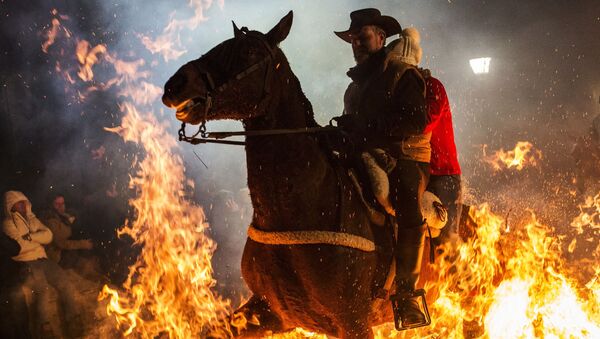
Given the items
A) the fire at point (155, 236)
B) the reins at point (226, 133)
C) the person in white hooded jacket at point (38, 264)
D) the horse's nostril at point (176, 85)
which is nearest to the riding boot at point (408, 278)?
the reins at point (226, 133)

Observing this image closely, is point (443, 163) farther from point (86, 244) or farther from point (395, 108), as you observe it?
point (86, 244)

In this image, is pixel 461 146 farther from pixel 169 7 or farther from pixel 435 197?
pixel 435 197

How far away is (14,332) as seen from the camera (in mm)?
7438

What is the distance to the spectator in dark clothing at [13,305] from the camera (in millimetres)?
7445

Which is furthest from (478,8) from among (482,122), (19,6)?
(19,6)

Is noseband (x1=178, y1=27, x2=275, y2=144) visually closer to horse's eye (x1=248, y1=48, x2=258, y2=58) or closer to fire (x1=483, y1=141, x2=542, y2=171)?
horse's eye (x1=248, y1=48, x2=258, y2=58)

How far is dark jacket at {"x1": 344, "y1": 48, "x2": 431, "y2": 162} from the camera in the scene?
3.93 m

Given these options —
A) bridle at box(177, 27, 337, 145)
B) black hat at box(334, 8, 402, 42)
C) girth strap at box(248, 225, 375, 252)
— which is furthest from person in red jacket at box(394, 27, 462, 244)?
bridle at box(177, 27, 337, 145)

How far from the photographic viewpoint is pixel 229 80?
3.05 metres

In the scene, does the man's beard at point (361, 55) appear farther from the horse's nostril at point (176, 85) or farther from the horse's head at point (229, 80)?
the horse's nostril at point (176, 85)

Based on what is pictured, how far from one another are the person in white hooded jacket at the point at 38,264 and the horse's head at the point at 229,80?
615cm

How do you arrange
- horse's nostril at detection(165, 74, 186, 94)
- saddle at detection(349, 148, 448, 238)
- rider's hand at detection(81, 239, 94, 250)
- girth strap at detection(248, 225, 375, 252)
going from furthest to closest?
rider's hand at detection(81, 239, 94, 250)
saddle at detection(349, 148, 448, 238)
girth strap at detection(248, 225, 375, 252)
horse's nostril at detection(165, 74, 186, 94)

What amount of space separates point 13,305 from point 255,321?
5.68 m

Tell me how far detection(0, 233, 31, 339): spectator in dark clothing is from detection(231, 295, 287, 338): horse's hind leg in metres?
5.37
